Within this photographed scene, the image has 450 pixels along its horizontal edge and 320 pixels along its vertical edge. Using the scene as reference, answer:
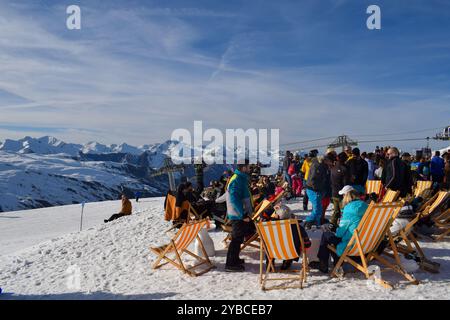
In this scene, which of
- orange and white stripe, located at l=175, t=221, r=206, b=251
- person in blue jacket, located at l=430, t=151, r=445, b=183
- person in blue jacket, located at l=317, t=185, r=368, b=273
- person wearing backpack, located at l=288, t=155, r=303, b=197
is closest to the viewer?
person in blue jacket, located at l=317, t=185, r=368, b=273

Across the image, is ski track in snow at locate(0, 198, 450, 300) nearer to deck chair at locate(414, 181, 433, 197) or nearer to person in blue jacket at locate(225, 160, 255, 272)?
person in blue jacket at locate(225, 160, 255, 272)

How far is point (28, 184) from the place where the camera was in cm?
19475

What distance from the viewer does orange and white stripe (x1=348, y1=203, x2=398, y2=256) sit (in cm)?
499

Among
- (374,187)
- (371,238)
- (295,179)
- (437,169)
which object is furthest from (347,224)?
(295,179)

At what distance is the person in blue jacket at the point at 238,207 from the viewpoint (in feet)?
19.9

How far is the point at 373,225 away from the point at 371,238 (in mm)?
224

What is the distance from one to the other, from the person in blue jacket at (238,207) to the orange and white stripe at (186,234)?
0.69 metres

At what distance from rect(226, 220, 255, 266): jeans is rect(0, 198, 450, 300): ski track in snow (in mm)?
265

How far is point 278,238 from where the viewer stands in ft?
17.4

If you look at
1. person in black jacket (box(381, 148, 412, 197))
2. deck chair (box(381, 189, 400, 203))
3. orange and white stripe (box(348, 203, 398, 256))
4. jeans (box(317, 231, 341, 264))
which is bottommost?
jeans (box(317, 231, 341, 264))

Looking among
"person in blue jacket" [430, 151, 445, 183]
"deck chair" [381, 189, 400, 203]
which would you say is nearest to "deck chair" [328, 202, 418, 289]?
"deck chair" [381, 189, 400, 203]
